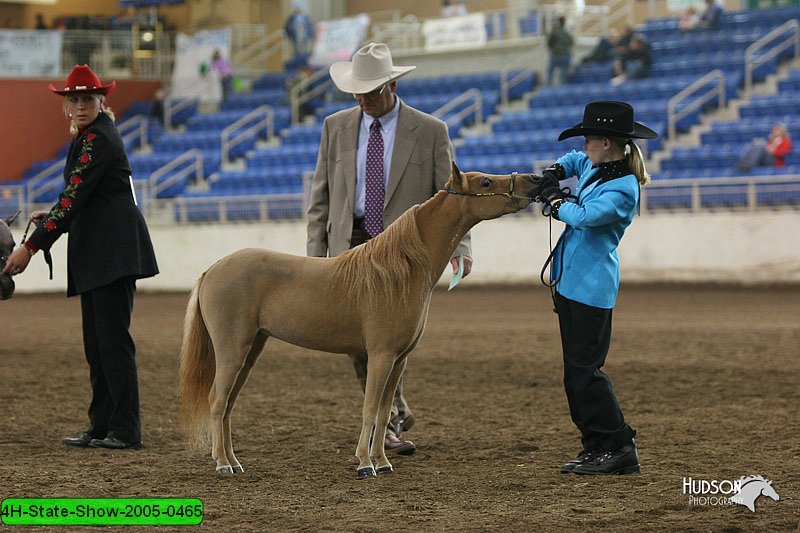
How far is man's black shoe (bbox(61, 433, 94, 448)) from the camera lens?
6199 millimetres

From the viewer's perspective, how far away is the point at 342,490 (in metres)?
5.03

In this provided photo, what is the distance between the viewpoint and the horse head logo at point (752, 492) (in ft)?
15.2

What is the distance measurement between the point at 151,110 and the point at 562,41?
1039 cm

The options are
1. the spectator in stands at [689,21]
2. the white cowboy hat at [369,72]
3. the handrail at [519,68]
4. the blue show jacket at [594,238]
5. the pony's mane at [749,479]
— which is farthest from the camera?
the handrail at [519,68]

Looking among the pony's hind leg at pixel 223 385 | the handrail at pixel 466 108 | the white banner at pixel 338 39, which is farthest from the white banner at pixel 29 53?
the pony's hind leg at pixel 223 385

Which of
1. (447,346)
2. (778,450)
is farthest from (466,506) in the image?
(447,346)

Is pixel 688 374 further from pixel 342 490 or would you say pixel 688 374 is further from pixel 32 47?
pixel 32 47

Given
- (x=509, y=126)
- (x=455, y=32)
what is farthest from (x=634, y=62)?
(x=455, y=32)

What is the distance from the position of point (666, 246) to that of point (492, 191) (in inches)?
461

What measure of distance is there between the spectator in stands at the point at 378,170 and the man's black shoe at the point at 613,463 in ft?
3.60

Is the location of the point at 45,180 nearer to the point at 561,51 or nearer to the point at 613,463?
the point at 561,51

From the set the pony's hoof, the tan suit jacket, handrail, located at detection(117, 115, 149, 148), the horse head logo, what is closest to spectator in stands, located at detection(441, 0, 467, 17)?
handrail, located at detection(117, 115, 149, 148)

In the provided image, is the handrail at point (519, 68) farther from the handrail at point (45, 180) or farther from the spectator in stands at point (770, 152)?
the handrail at point (45, 180)

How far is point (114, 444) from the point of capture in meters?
6.13
